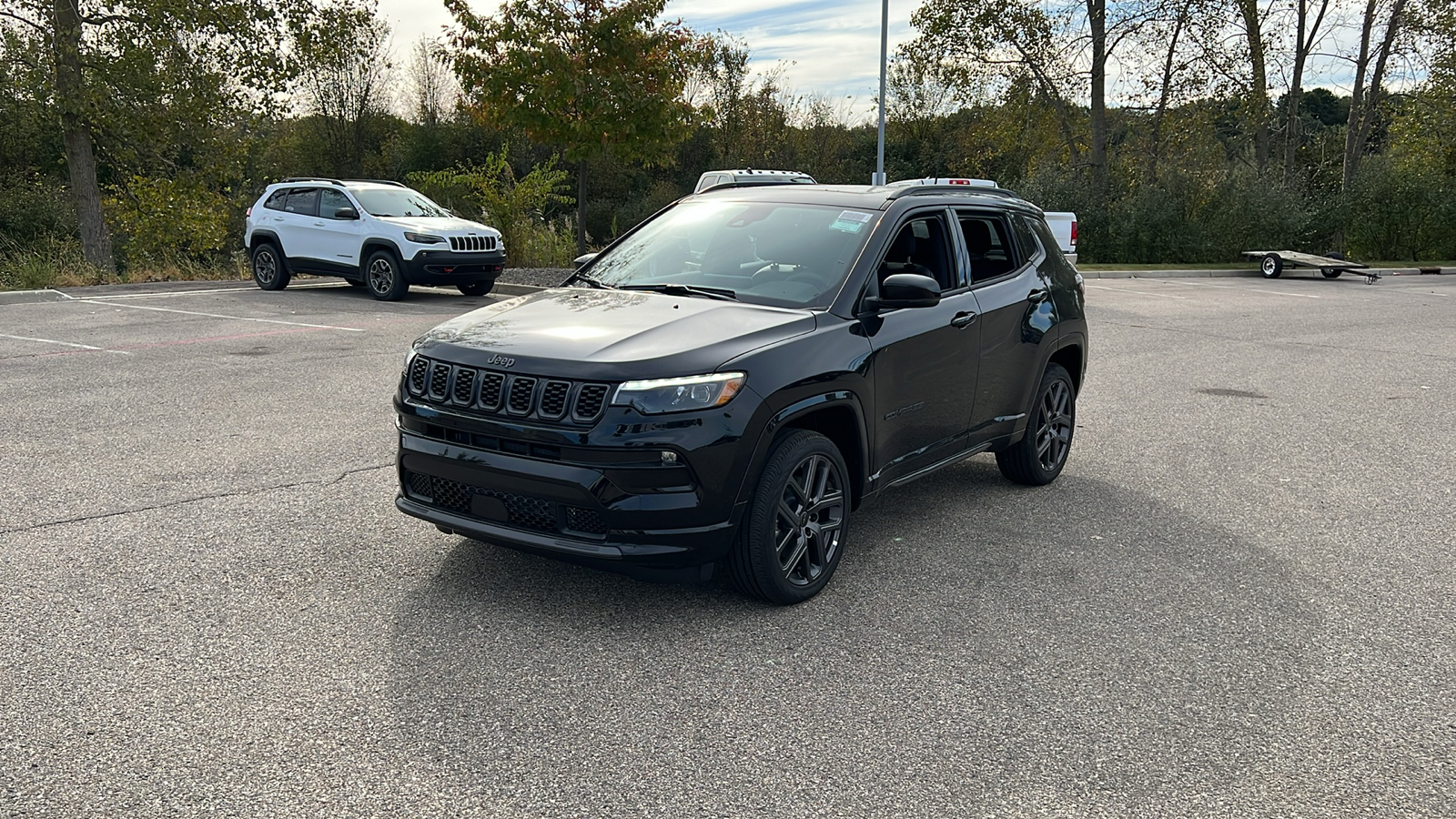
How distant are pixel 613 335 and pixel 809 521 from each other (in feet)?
3.53

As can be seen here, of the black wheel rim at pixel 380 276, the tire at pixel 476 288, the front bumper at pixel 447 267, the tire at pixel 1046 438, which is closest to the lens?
the tire at pixel 1046 438

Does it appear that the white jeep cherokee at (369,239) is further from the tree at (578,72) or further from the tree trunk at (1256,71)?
the tree trunk at (1256,71)

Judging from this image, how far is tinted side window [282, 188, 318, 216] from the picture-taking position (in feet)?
58.1

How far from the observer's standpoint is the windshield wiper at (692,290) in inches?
198

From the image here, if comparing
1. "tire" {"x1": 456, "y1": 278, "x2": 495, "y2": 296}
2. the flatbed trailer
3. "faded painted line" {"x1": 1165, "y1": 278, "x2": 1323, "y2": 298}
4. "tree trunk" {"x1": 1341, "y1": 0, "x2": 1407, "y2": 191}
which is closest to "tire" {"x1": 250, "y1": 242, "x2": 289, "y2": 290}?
"tire" {"x1": 456, "y1": 278, "x2": 495, "y2": 296}

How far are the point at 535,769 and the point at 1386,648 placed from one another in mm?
3226

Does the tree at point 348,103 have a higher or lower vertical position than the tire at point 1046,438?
higher

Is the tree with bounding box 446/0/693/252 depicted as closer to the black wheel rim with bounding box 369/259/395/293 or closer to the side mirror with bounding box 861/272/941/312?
the black wheel rim with bounding box 369/259/395/293

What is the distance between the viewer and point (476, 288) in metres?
18.2

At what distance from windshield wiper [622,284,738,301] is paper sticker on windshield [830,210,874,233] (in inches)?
26.2

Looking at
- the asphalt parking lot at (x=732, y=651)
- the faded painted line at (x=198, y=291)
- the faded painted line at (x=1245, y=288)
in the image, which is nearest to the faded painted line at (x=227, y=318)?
the faded painted line at (x=198, y=291)

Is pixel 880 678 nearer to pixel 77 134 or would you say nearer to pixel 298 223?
pixel 298 223

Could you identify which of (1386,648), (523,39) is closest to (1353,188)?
(523,39)

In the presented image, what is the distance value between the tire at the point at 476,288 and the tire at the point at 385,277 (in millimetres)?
1013
